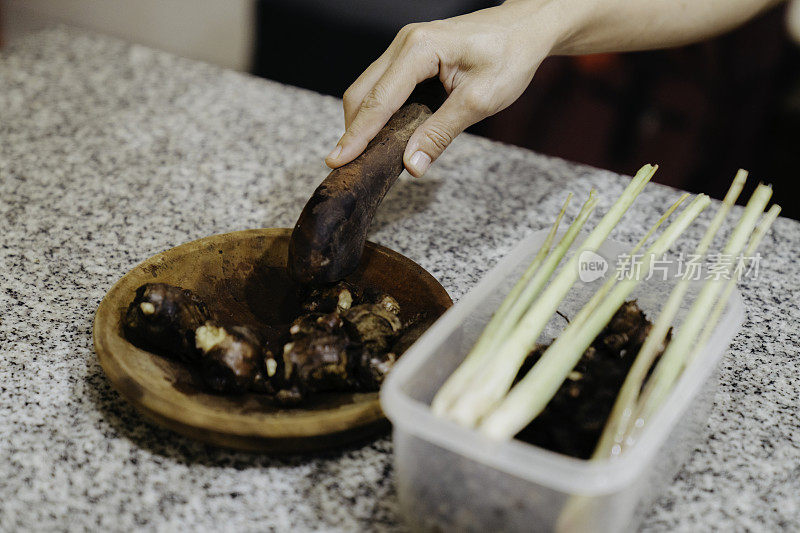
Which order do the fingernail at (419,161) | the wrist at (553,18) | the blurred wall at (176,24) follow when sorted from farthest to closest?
the blurred wall at (176,24) → the wrist at (553,18) → the fingernail at (419,161)

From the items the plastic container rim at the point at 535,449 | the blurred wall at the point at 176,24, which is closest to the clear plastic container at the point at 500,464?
the plastic container rim at the point at 535,449

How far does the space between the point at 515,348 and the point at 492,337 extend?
0.04 metres

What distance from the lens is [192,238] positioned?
1.26 meters

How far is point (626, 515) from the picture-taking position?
26.9 inches

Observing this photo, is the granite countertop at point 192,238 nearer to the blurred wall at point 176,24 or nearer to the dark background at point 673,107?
the dark background at point 673,107

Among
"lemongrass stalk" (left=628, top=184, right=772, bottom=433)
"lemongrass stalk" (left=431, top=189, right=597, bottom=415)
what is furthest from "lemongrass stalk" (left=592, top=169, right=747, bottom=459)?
"lemongrass stalk" (left=431, top=189, right=597, bottom=415)

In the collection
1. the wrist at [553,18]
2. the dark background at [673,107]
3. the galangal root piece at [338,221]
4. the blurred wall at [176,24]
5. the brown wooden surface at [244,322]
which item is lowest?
the blurred wall at [176,24]

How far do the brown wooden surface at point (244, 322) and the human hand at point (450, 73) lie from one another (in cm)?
20

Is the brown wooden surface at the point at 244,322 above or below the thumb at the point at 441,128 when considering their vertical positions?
below

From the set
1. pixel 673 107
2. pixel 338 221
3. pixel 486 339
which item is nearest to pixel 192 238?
pixel 338 221

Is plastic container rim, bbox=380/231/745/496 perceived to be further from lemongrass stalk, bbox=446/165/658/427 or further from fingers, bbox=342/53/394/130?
fingers, bbox=342/53/394/130

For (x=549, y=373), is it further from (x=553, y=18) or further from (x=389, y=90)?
(x=553, y=18)

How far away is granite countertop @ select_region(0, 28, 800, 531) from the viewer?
2.60 ft

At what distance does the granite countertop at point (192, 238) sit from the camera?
0.79m
